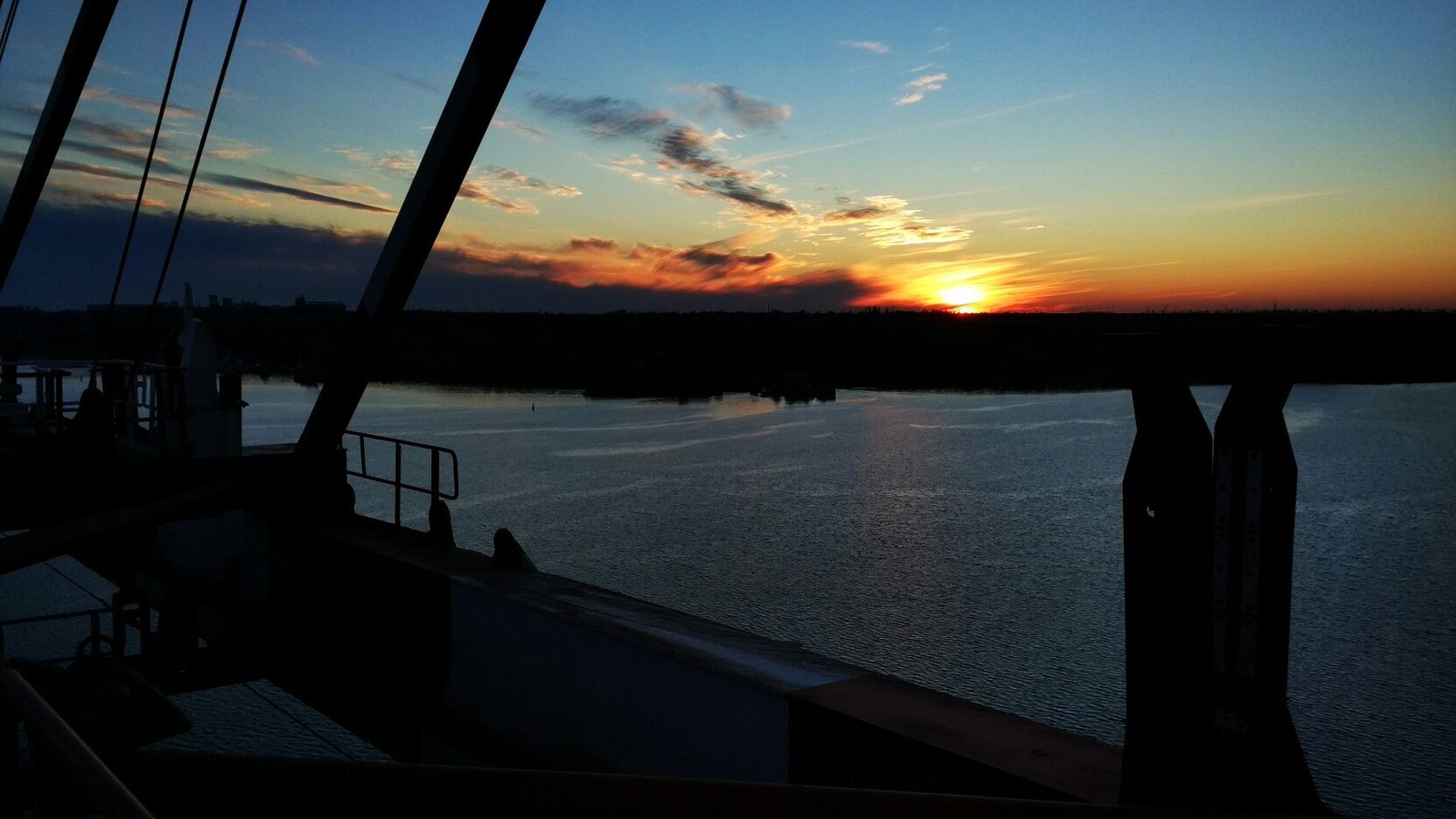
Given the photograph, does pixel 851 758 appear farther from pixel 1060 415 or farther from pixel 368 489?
pixel 1060 415

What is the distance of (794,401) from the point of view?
10631cm

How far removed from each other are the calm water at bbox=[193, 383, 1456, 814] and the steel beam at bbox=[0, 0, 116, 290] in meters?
20.0

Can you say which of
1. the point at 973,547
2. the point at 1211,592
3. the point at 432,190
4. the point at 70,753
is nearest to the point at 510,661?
the point at 432,190

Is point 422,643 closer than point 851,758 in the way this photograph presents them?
No

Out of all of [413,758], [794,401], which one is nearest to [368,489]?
[413,758]

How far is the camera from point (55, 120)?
14.9 metres

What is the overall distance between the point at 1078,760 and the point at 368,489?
165 feet

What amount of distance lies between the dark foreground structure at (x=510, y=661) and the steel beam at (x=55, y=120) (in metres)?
0.06

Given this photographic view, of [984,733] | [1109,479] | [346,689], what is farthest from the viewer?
[1109,479]

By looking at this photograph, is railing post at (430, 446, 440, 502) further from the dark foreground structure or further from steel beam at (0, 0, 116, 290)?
steel beam at (0, 0, 116, 290)

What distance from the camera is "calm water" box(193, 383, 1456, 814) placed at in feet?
85.4

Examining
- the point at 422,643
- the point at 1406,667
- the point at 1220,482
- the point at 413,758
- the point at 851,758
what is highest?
the point at 1220,482

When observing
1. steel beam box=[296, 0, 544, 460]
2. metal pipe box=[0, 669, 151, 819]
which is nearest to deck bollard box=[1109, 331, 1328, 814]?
metal pipe box=[0, 669, 151, 819]

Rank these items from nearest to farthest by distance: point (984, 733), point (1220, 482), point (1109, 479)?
point (1220, 482) < point (984, 733) < point (1109, 479)
